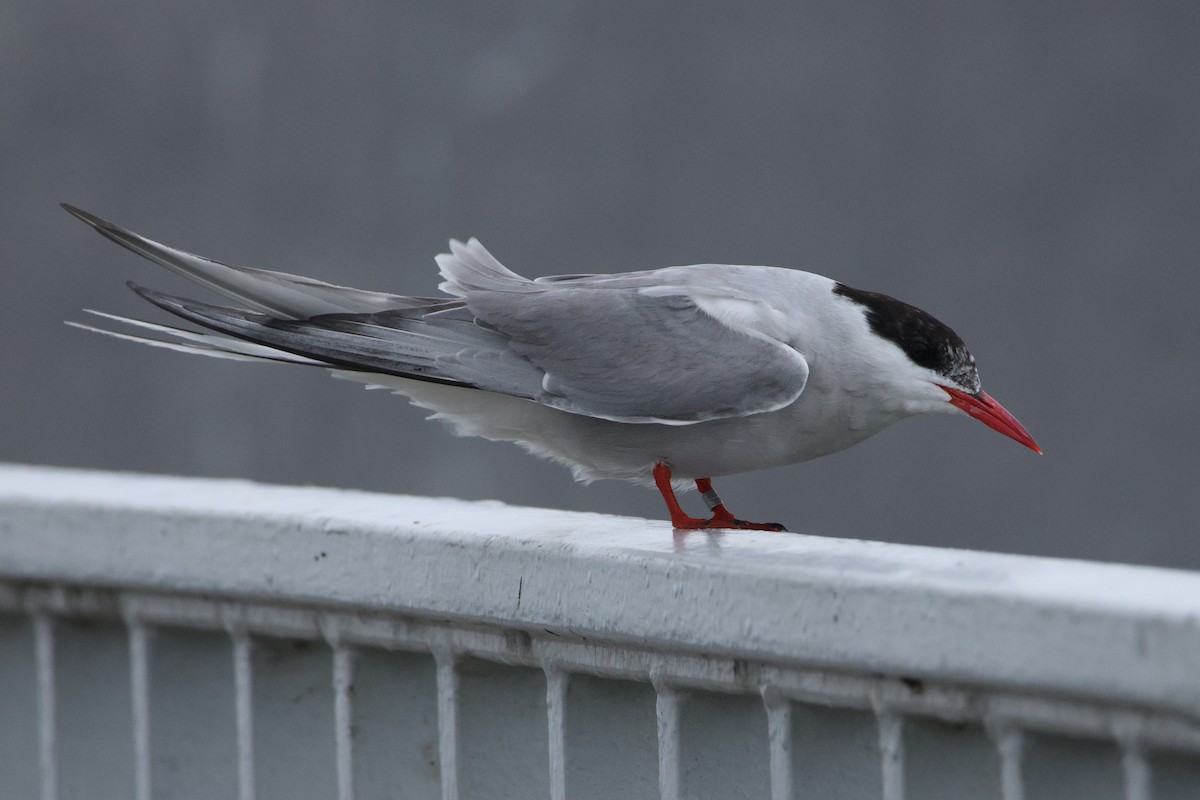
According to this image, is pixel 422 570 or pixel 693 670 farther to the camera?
pixel 422 570

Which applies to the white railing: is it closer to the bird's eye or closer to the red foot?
the red foot

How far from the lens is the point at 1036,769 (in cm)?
154

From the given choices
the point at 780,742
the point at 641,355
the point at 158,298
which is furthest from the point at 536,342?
the point at 780,742

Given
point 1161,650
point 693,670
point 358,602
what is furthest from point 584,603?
point 1161,650

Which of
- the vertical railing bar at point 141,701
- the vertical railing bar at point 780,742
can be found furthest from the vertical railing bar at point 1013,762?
the vertical railing bar at point 141,701

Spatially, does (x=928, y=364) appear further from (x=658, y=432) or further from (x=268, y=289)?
(x=268, y=289)

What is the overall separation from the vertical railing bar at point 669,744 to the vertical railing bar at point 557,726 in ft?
0.49

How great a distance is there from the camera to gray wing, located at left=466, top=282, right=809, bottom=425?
7.77 ft

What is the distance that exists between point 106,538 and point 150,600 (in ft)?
0.44

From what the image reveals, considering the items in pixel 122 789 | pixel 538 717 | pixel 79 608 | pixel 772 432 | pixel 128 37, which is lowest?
pixel 122 789

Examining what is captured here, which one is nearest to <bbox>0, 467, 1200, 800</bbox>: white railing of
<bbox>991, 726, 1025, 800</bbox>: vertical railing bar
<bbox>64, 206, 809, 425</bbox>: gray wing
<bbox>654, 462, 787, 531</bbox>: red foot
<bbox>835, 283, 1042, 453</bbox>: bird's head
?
<bbox>991, 726, 1025, 800</bbox>: vertical railing bar

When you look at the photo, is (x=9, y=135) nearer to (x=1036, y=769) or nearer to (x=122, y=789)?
(x=122, y=789)

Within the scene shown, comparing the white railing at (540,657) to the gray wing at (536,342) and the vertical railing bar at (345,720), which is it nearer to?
the vertical railing bar at (345,720)

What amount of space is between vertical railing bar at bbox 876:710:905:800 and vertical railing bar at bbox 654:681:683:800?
303mm
